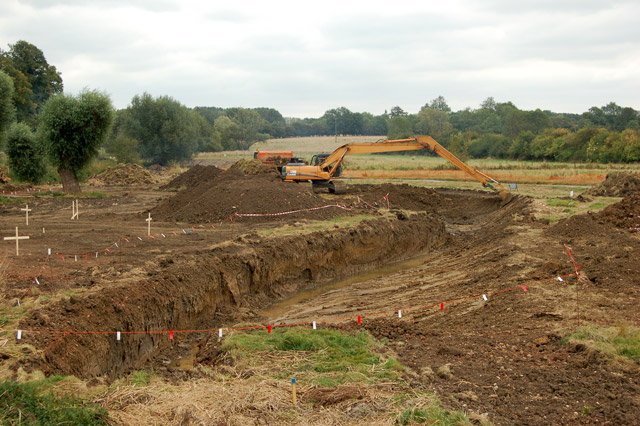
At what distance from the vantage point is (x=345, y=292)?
16625mm

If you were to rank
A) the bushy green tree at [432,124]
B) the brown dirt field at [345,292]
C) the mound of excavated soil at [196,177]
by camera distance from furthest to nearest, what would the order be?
1. the bushy green tree at [432,124]
2. the mound of excavated soil at [196,177]
3. the brown dirt field at [345,292]

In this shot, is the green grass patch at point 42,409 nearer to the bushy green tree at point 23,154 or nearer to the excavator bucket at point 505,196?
the excavator bucket at point 505,196

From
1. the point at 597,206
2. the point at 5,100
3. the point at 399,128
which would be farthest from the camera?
A: the point at 399,128

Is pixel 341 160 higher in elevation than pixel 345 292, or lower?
higher

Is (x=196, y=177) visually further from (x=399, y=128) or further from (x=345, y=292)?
(x=399, y=128)

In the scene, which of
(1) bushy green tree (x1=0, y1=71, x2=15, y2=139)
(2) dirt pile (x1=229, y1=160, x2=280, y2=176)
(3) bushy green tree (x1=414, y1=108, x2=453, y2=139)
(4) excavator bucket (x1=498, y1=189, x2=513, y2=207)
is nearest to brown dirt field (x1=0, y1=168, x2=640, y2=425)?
(4) excavator bucket (x1=498, y1=189, x2=513, y2=207)

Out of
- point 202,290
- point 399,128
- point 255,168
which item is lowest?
point 202,290

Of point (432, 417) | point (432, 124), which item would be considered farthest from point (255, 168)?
point (432, 124)

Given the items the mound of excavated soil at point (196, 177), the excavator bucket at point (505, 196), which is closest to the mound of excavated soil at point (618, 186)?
the excavator bucket at point (505, 196)

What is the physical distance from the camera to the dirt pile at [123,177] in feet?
143

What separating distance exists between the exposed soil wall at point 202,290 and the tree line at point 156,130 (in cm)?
1836

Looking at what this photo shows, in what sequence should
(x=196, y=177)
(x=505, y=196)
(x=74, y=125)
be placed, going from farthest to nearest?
1. (x=196, y=177)
2. (x=74, y=125)
3. (x=505, y=196)

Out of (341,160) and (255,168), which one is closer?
(341,160)

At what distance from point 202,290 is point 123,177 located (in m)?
33.7
